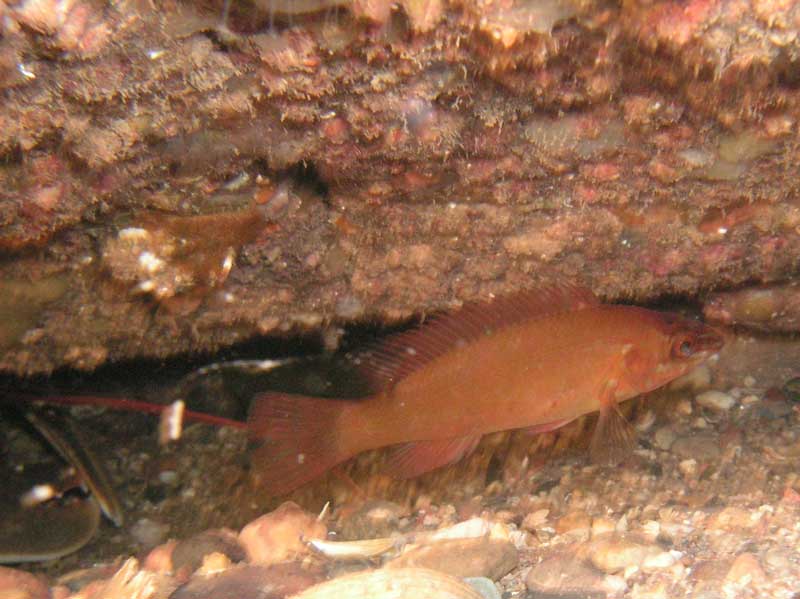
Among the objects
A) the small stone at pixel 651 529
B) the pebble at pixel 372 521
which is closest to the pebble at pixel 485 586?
the small stone at pixel 651 529

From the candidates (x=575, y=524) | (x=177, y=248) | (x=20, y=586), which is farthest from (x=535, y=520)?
(x=20, y=586)

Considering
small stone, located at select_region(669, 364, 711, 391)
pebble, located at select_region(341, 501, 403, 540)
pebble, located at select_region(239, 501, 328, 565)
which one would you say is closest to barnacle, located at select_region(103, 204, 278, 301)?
pebble, located at select_region(239, 501, 328, 565)

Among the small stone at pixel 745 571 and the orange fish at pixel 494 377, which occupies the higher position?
the orange fish at pixel 494 377

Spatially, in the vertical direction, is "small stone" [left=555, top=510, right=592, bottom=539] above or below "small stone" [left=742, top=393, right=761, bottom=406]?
below

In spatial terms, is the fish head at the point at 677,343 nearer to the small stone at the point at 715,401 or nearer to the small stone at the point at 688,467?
the small stone at the point at 688,467

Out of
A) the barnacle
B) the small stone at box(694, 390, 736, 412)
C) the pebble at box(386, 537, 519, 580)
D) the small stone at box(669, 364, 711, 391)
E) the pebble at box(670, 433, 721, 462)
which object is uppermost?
the barnacle

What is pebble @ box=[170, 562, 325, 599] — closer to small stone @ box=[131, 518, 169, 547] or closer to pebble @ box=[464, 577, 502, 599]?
pebble @ box=[464, 577, 502, 599]
